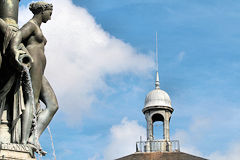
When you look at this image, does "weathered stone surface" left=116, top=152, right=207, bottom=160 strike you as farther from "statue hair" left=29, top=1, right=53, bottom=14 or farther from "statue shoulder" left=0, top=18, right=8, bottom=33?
"statue shoulder" left=0, top=18, right=8, bottom=33

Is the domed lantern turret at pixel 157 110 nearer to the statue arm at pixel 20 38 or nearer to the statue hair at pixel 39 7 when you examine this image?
the statue hair at pixel 39 7

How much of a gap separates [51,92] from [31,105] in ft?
2.48

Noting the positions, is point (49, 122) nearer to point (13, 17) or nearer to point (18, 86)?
point (18, 86)

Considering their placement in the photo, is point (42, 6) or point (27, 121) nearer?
point (27, 121)

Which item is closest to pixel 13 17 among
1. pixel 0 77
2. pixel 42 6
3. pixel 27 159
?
pixel 42 6

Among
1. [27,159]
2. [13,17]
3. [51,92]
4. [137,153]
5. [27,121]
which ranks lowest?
[27,159]

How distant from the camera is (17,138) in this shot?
13.5 meters

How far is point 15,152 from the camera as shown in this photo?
12992mm

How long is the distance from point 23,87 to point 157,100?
63.1 m

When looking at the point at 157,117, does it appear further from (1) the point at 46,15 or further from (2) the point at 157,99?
(1) the point at 46,15

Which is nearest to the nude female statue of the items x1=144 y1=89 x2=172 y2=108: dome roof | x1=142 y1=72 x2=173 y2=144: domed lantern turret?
x1=142 y1=72 x2=173 y2=144: domed lantern turret

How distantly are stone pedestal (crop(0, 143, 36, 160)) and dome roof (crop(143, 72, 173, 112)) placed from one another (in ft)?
205

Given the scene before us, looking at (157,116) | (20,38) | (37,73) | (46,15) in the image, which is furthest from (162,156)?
(20,38)

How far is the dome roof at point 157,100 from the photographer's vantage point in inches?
2980
